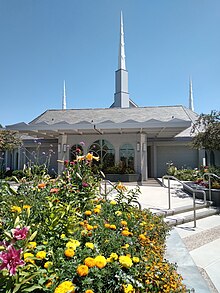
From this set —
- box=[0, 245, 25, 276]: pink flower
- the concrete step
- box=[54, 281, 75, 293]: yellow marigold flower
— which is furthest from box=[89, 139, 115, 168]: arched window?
box=[0, 245, 25, 276]: pink flower

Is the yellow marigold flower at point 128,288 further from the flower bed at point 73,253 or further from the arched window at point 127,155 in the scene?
the arched window at point 127,155

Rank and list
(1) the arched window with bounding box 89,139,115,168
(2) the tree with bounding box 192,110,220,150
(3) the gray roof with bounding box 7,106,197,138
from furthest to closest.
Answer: (1) the arched window with bounding box 89,139,115,168, (3) the gray roof with bounding box 7,106,197,138, (2) the tree with bounding box 192,110,220,150

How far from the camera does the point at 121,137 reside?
1517cm

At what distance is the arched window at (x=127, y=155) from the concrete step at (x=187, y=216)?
26.0 feet

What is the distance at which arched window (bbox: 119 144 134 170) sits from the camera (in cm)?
1503

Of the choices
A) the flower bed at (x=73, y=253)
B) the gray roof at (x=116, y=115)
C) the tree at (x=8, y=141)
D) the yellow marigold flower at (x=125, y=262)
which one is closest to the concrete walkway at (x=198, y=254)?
the flower bed at (x=73, y=253)

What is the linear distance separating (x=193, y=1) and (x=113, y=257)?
482 inches

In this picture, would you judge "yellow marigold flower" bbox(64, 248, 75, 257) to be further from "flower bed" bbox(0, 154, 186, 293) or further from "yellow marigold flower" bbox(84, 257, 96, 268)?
"yellow marigold flower" bbox(84, 257, 96, 268)

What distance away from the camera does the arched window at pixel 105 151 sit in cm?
1541

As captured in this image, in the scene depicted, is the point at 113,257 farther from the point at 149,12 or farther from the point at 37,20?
the point at 149,12

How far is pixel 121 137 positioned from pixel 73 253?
13732 mm

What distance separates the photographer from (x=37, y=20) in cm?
1019

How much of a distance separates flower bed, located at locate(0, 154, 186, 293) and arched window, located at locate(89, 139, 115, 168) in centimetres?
1241

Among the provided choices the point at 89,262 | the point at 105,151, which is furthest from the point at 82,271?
the point at 105,151
